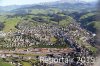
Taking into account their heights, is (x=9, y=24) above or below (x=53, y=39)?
above

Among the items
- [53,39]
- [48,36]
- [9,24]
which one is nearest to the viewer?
[53,39]

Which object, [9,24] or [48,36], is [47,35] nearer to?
[48,36]

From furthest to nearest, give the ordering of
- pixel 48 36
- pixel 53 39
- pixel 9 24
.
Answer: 1. pixel 9 24
2. pixel 48 36
3. pixel 53 39

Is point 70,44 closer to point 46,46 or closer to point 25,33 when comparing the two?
point 46,46

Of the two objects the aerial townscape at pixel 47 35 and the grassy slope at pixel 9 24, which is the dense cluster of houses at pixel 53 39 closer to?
the aerial townscape at pixel 47 35

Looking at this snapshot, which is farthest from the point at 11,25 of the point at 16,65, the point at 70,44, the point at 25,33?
the point at 16,65

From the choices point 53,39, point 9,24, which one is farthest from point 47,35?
point 9,24

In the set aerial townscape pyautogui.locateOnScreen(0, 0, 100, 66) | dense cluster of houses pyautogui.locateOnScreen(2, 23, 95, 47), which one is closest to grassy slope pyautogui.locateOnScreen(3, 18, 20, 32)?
aerial townscape pyautogui.locateOnScreen(0, 0, 100, 66)

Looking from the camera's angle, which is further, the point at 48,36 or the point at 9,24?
the point at 9,24
